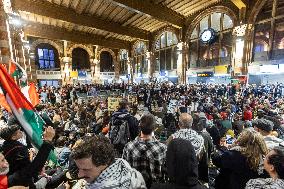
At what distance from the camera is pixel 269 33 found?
15.3 m

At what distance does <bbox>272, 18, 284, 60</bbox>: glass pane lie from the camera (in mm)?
14664

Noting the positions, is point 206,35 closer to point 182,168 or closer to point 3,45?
point 3,45

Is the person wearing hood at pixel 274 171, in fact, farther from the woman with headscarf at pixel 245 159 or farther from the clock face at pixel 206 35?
the clock face at pixel 206 35

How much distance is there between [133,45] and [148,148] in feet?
97.7

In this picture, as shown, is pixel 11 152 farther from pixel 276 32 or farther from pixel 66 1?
pixel 276 32

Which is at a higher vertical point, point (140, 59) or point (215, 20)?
point (215, 20)

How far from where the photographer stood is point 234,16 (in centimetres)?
1681

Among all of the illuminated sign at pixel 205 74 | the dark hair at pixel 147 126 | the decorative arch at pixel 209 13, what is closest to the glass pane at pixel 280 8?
the decorative arch at pixel 209 13

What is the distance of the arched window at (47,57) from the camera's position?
96.8 feet

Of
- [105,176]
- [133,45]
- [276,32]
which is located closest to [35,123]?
[105,176]

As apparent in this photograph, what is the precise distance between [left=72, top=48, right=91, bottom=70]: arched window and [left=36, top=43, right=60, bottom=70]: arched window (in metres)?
2.45

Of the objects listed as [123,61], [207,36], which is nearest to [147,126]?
[207,36]

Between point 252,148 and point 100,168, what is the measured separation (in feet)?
5.80

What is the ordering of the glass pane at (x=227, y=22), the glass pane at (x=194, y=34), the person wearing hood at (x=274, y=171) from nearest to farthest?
the person wearing hood at (x=274, y=171) < the glass pane at (x=227, y=22) < the glass pane at (x=194, y=34)
